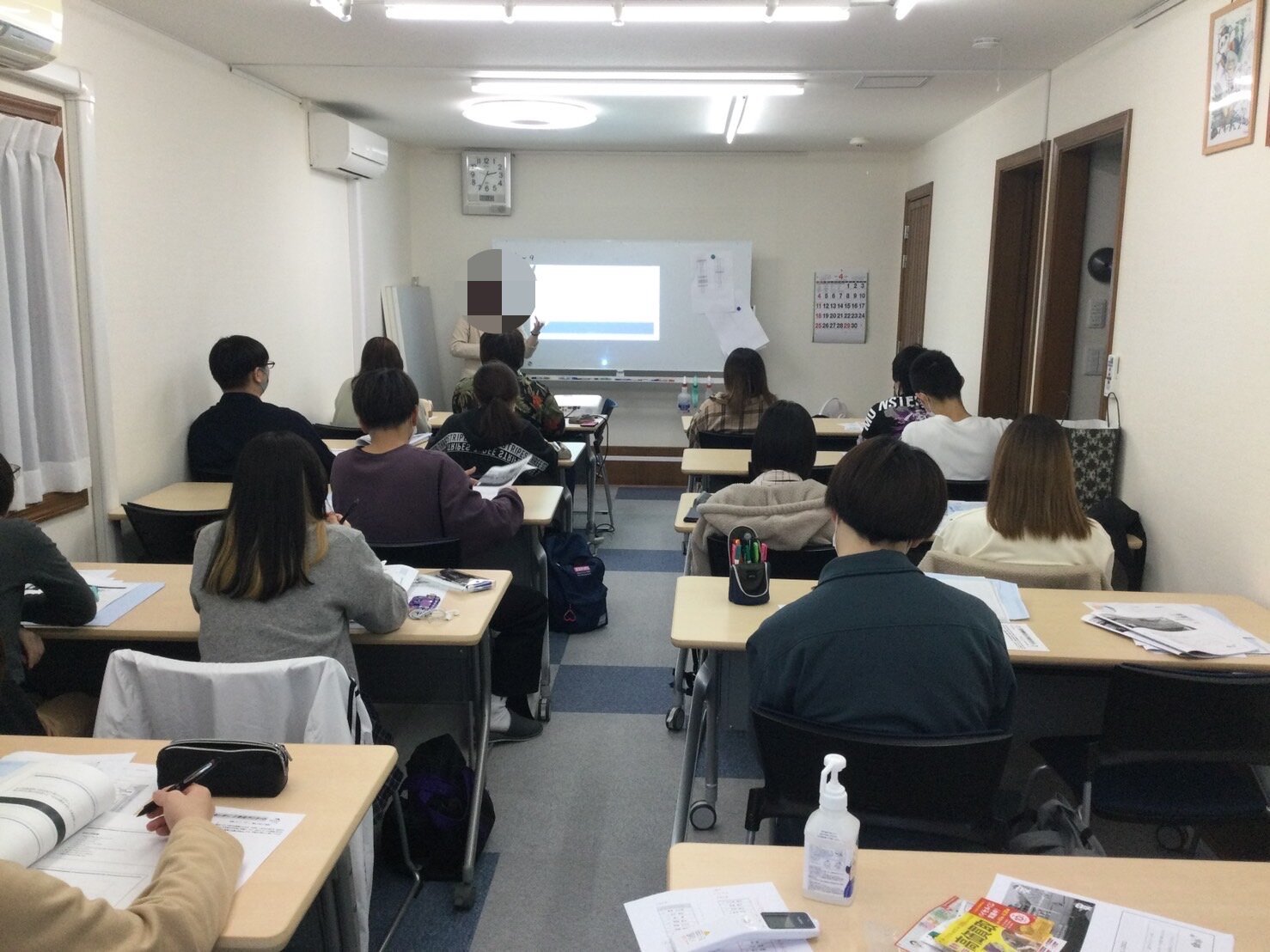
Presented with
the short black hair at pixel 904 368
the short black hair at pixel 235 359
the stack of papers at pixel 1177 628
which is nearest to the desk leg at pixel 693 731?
the stack of papers at pixel 1177 628

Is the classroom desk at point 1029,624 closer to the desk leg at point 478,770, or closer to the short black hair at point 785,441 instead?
the short black hair at point 785,441

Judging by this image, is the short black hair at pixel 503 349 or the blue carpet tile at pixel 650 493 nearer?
the short black hair at pixel 503 349

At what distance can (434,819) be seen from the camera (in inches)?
96.5

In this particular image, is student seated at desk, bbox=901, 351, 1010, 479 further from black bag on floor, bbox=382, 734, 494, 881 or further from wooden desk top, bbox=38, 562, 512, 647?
black bag on floor, bbox=382, 734, 494, 881

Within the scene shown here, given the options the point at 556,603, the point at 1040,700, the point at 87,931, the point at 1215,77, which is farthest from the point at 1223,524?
the point at 87,931

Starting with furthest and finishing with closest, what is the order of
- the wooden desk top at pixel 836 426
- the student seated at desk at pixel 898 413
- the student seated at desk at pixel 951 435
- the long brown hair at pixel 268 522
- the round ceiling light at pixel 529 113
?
the round ceiling light at pixel 529 113 < the wooden desk top at pixel 836 426 < the student seated at desk at pixel 898 413 < the student seated at desk at pixel 951 435 < the long brown hair at pixel 268 522

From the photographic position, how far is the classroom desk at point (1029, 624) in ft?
6.96

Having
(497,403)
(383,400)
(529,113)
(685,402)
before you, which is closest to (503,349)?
(497,403)

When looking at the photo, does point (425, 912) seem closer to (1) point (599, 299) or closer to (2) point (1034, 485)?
(2) point (1034, 485)

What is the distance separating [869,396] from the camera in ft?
24.7

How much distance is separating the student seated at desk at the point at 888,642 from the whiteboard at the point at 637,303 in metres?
A: 5.84

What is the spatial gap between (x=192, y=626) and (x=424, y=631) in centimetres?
57

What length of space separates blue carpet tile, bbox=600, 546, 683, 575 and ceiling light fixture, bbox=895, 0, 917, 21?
2810 millimetres

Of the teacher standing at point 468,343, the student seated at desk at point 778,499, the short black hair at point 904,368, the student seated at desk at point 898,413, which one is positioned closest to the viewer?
the student seated at desk at point 778,499
